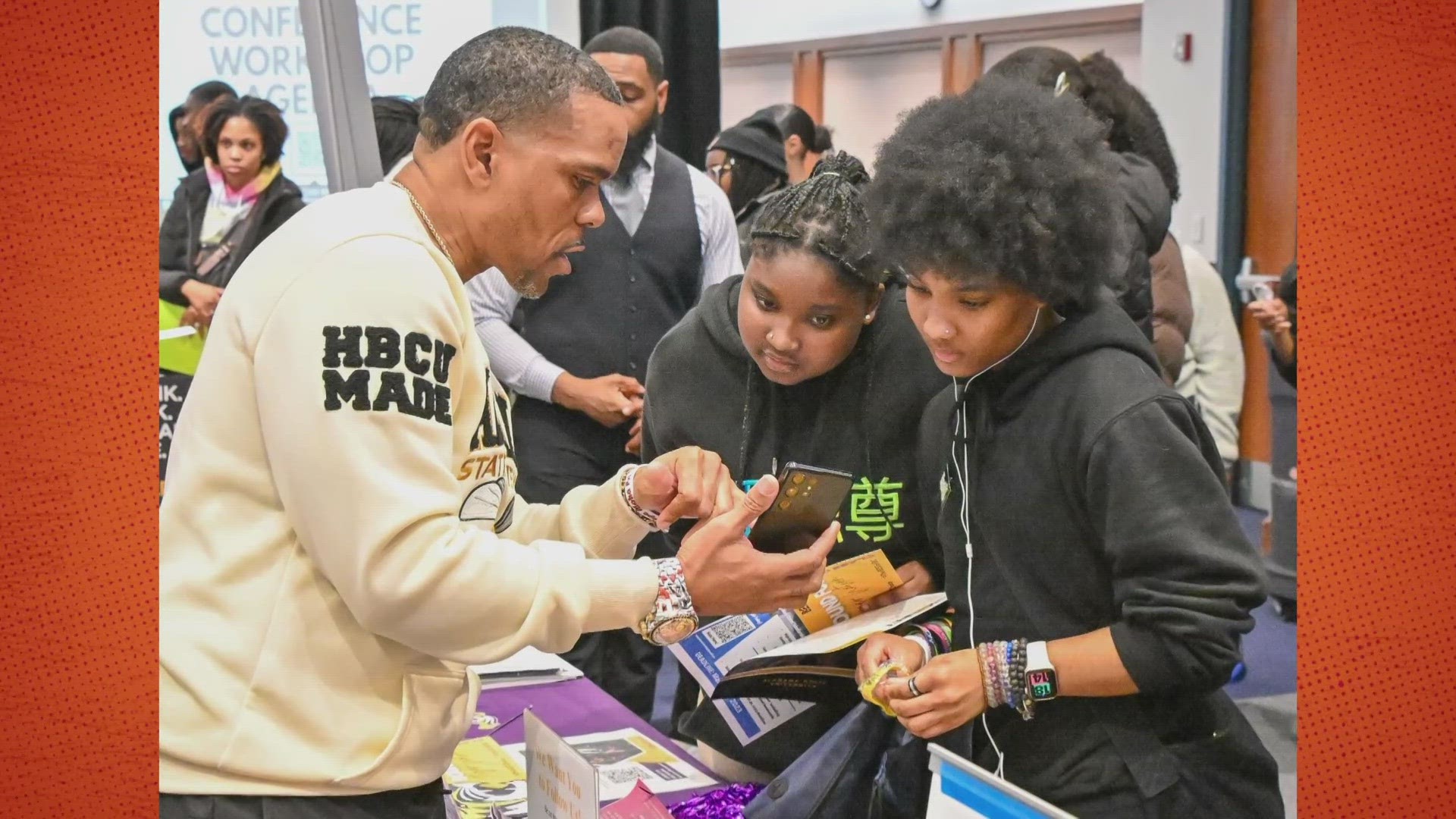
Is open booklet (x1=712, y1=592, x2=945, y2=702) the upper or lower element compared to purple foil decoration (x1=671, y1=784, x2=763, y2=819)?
upper

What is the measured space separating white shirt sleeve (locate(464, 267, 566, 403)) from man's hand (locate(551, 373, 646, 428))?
3 cm

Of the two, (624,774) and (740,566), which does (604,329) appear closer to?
(624,774)

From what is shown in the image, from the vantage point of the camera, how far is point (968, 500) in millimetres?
1523

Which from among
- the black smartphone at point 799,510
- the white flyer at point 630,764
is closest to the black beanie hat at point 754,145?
the white flyer at point 630,764

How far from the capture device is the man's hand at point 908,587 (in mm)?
1728

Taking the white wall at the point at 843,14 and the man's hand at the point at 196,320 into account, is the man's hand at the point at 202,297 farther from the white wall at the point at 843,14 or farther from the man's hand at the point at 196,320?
the white wall at the point at 843,14

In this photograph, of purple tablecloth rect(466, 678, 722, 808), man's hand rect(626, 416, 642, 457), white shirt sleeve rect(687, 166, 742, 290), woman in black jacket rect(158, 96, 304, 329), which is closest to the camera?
purple tablecloth rect(466, 678, 722, 808)

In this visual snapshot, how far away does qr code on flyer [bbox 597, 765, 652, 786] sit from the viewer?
1.78 metres

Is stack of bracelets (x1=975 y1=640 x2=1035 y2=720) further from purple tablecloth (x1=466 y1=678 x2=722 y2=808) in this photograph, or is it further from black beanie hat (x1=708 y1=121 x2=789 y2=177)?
black beanie hat (x1=708 y1=121 x2=789 y2=177)

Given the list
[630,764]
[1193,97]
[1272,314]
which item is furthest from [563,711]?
[1193,97]

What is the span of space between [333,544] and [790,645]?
2.01 ft

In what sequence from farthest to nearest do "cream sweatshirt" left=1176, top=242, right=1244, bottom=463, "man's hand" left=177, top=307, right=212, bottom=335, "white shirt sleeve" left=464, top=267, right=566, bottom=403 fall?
"cream sweatshirt" left=1176, top=242, right=1244, bottom=463 → "man's hand" left=177, top=307, right=212, bottom=335 → "white shirt sleeve" left=464, top=267, right=566, bottom=403

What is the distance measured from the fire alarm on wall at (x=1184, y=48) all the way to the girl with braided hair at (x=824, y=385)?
6029 mm

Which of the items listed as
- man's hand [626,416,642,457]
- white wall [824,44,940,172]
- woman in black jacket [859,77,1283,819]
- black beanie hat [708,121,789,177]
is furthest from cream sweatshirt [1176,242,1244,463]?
white wall [824,44,940,172]
